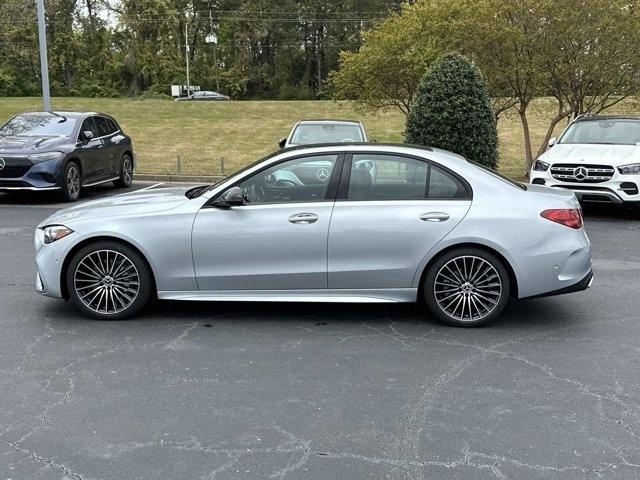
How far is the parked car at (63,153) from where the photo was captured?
1162cm

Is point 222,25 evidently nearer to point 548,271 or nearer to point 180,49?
point 180,49

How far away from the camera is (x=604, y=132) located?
455 inches

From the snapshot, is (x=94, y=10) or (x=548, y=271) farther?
(x=94, y=10)

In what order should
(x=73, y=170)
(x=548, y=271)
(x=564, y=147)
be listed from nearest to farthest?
(x=548, y=271)
(x=564, y=147)
(x=73, y=170)

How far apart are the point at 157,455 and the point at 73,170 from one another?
998 centimetres

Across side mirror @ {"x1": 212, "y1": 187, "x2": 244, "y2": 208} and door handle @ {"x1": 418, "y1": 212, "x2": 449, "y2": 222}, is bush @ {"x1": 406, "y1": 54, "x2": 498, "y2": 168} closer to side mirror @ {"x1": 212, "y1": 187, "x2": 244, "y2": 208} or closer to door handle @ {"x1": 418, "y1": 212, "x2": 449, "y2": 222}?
door handle @ {"x1": 418, "y1": 212, "x2": 449, "y2": 222}

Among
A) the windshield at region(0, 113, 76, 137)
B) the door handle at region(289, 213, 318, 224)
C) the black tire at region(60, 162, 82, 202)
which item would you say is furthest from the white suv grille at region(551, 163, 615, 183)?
the windshield at region(0, 113, 76, 137)

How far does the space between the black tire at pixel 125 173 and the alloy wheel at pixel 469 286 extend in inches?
413

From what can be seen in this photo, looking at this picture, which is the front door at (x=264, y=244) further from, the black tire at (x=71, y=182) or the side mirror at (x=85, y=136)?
the side mirror at (x=85, y=136)

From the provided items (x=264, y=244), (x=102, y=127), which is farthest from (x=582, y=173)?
(x=102, y=127)

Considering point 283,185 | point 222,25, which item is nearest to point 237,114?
point 283,185

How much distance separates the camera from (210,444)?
3.46 m

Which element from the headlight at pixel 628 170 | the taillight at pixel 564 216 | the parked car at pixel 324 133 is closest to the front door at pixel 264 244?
the taillight at pixel 564 216

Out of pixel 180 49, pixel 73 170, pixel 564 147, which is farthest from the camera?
pixel 180 49
